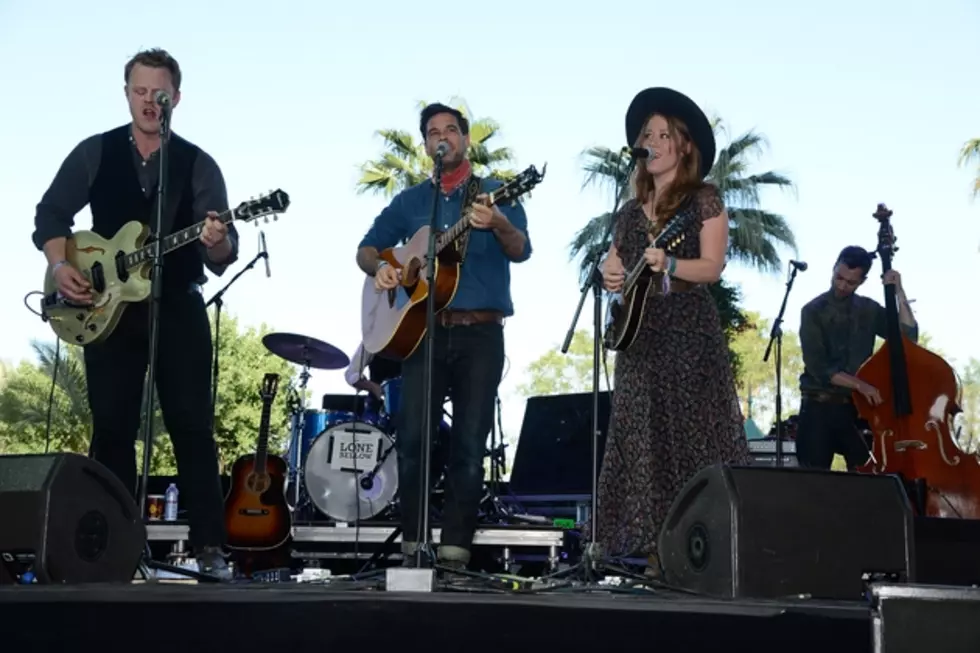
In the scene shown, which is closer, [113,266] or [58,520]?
[58,520]

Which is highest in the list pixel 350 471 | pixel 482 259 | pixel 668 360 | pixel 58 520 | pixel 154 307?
pixel 482 259

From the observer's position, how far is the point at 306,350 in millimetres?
9266

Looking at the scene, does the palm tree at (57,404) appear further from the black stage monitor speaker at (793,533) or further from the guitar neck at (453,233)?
the black stage monitor speaker at (793,533)

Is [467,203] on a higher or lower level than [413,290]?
higher

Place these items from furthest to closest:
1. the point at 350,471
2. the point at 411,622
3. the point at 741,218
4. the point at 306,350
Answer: the point at 741,218
the point at 306,350
the point at 350,471
the point at 411,622

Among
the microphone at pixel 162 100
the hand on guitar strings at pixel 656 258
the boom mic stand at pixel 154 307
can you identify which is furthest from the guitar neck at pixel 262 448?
the hand on guitar strings at pixel 656 258

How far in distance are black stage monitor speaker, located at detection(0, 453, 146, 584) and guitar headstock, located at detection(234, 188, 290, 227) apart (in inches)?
65.3

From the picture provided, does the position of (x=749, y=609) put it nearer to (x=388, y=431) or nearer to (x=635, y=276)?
(x=635, y=276)

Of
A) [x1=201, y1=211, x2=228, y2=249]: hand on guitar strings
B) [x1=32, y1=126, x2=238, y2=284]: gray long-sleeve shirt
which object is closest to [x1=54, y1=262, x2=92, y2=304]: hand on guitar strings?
[x1=32, y1=126, x2=238, y2=284]: gray long-sleeve shirt

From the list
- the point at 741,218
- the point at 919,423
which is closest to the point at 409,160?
the point at 741,218

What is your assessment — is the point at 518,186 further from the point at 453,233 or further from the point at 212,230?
the point at 212,230

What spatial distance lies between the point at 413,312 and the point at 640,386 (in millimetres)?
1361

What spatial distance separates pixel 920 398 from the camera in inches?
248

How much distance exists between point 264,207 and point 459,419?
4.06 ft
